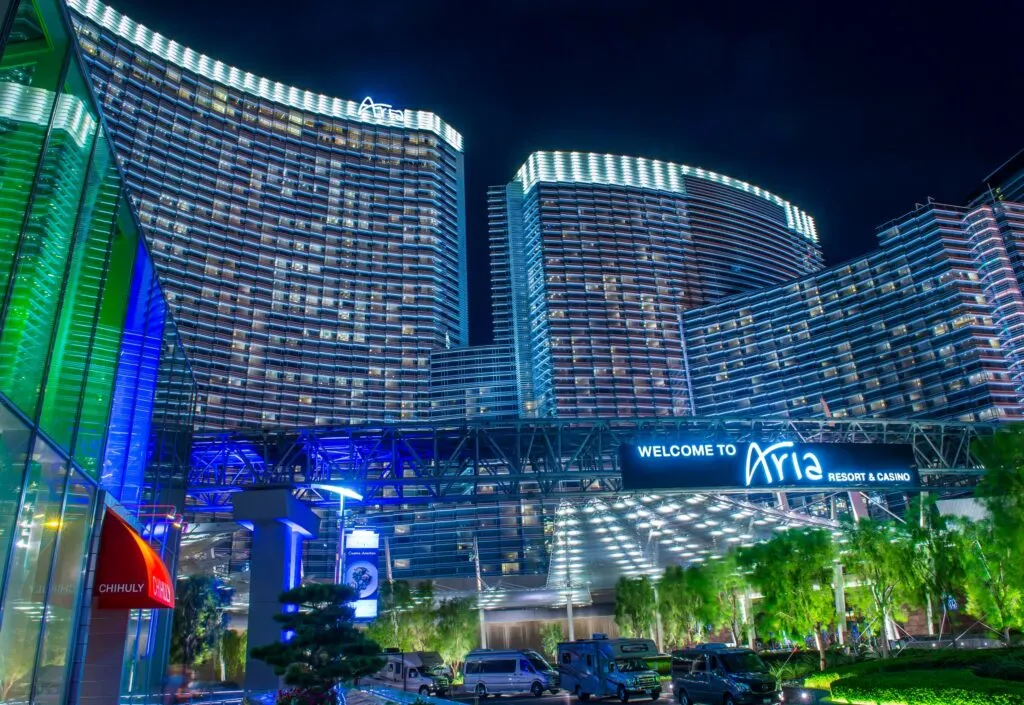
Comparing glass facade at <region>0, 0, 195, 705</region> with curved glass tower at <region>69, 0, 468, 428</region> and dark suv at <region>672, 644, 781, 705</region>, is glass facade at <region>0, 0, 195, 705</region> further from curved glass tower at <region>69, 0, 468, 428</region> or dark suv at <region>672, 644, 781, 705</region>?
curved glass tower at <region>69, 0, 468, 428</region>

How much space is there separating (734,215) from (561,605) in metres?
136

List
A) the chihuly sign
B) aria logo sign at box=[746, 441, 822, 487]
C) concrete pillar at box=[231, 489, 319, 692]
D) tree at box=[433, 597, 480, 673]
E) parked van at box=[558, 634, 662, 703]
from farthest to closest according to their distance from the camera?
tree at box=[433, 597, 480, 673], aria logo sign at box=[746, 441, 822, 487], the chihuly sign, parked van at box=[558, 634, 662, 703], concrete pillar at box=[231, 489, 319, 692]

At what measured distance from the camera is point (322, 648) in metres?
17.5

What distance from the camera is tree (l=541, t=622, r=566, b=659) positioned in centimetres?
7419

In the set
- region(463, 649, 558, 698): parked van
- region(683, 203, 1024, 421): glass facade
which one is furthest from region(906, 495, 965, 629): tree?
region(683, 203, 1024, 421): glass facade

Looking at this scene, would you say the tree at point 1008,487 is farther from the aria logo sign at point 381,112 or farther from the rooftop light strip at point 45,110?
the aria logo sign at point 381,112

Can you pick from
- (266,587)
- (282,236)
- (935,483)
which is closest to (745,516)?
(935,483)

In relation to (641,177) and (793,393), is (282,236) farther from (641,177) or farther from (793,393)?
(793,393)

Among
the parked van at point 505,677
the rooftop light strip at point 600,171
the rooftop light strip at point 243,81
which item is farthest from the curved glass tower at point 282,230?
the parked van at point 505,677

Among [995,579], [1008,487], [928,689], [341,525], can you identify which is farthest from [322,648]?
[995,579]

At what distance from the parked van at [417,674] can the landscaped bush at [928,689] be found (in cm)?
2131

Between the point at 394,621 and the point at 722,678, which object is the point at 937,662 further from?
the point at 394,621

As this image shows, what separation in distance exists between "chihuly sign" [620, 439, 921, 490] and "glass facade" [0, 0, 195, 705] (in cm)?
2301

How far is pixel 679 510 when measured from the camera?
154 ft
